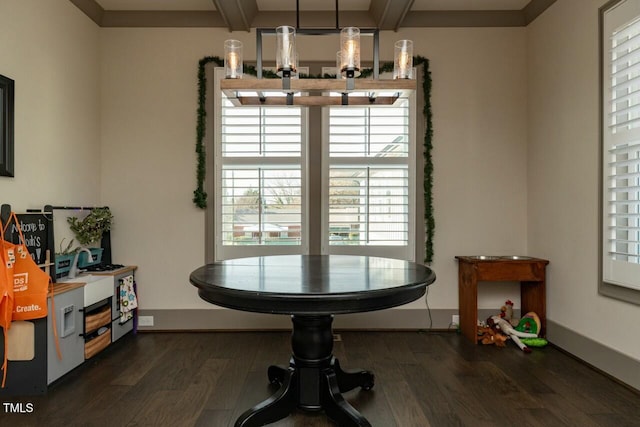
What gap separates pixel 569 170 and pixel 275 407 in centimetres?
285

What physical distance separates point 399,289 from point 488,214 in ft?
7.85

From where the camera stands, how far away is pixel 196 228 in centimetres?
367

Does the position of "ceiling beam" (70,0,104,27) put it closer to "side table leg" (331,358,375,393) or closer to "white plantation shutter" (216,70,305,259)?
"white plantation shutter" (216,70,305,259)

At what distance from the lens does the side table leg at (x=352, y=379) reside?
2350mm

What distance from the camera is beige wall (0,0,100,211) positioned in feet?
8.56

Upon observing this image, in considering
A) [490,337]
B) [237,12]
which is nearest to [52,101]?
[237,12]

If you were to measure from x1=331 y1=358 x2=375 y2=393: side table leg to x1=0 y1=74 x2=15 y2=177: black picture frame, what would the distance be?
2.44 m

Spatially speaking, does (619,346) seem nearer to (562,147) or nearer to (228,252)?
(562,147)

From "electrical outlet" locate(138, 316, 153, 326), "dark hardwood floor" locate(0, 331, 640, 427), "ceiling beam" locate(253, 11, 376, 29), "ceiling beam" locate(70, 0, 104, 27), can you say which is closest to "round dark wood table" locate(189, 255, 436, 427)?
"dark hardwood floor" locate(0, 331, 640, 427)

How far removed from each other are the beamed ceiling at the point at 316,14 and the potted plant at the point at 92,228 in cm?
182

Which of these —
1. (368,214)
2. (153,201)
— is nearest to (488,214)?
(368,214)

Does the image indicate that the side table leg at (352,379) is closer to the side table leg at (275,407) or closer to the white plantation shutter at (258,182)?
the side table leg at (275,407)

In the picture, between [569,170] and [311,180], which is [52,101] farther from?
[569,170]

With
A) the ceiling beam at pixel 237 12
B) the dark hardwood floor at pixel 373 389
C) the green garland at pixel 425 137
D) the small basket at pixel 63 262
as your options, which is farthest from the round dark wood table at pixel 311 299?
the ceiling beam at pixel 237 12
